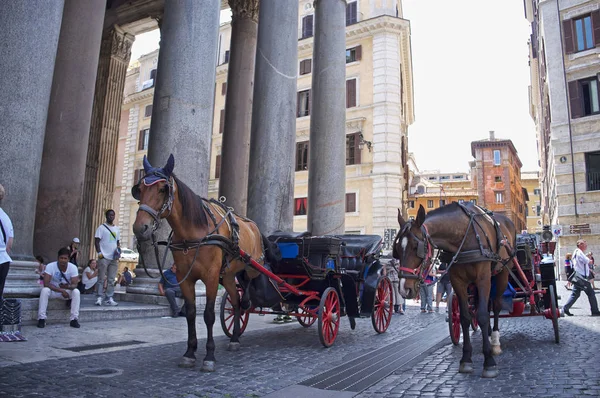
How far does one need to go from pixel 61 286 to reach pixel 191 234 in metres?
3.17

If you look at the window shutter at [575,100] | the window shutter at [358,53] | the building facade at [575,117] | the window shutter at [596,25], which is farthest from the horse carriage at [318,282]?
the window shutter at [358,53]

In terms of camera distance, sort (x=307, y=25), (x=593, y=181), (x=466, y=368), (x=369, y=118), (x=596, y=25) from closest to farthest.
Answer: (x=466, y=368)
(x=593, y=181)
(x=596, y=25)
(x=369, y=118)
(x=307, y=25)

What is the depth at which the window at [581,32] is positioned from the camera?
22.6 meters

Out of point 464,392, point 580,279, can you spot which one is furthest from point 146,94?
point 464,392

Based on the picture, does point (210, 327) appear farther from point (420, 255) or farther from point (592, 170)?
point (592, 170)

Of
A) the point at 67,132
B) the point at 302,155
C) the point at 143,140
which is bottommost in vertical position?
the point at 67,132

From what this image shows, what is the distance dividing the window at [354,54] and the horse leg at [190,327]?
2482 cm

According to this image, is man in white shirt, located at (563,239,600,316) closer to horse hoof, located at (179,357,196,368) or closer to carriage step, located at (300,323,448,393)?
carriage step, located at (300,323,448,393)

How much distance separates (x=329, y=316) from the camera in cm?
643

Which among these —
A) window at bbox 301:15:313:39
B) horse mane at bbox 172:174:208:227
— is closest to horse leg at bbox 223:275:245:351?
horse mane at bbox 172:174:208:227

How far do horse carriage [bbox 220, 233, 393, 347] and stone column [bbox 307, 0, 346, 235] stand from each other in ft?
13.5

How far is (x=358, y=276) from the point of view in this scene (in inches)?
283

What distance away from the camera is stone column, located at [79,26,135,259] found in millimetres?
14523

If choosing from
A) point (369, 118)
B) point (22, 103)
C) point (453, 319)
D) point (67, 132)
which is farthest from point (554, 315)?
point (369, 118)
